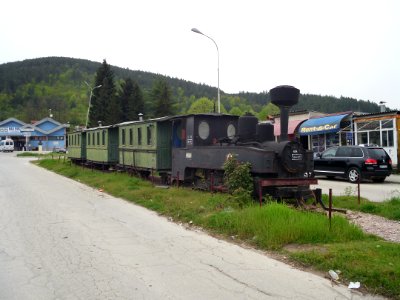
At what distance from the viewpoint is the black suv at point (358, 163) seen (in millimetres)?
17188

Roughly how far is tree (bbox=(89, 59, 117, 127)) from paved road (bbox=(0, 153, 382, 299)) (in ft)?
166

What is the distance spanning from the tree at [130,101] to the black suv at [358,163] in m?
46.3

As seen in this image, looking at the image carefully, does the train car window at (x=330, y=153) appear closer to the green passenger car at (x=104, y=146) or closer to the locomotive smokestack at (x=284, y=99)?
the locomotive smokestack at (x=284, y=99)

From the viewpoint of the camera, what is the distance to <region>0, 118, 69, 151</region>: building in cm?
8069

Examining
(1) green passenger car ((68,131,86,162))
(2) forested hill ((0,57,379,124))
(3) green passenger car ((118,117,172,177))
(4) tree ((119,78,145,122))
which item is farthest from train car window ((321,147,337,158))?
(2) forested hill ((0,57,379,124))

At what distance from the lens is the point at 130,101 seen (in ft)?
205

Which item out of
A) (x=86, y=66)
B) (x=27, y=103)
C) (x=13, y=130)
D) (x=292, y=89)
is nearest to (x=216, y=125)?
(x=292, y=89)

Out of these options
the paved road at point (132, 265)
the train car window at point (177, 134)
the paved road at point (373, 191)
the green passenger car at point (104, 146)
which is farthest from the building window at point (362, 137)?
the paved road at point (132, 265)

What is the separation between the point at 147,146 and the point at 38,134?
72391 mm

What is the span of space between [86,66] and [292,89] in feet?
414

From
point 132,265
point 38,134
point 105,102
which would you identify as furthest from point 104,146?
point 38,134

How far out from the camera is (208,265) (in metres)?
5.86

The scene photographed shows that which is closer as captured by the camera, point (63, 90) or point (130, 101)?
point (130, 101)

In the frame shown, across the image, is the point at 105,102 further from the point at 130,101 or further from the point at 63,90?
the point at 63,90
